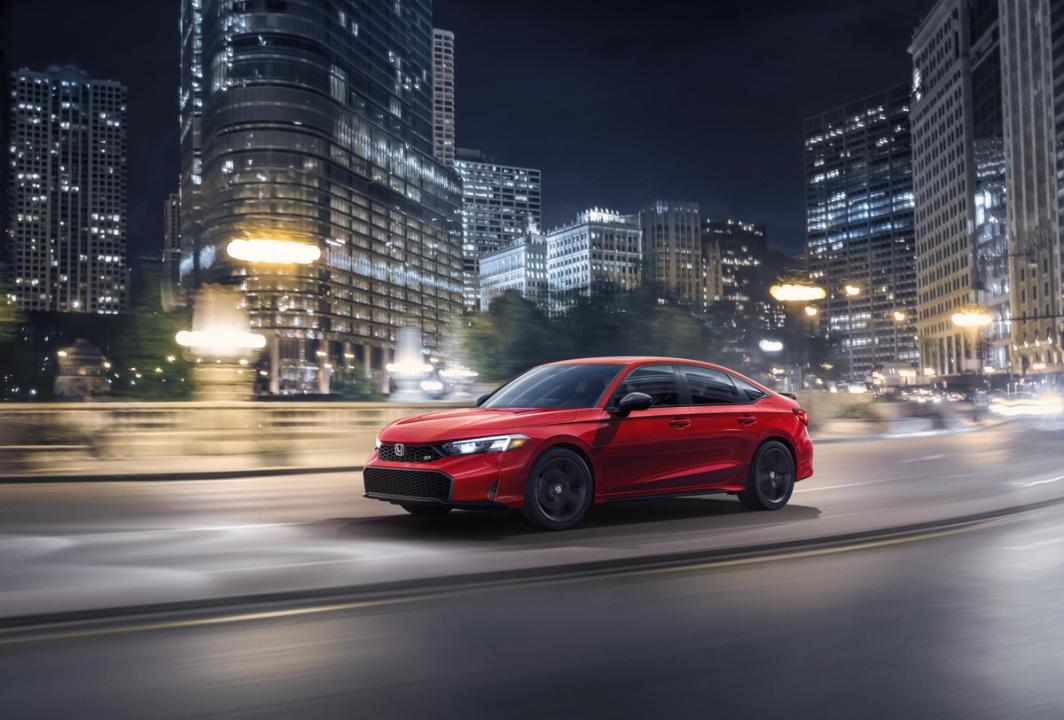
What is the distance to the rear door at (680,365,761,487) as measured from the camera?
10.1 meters

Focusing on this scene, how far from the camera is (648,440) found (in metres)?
9.67

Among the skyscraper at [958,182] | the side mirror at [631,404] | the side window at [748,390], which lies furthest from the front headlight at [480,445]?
the skyscraper at [958,182]

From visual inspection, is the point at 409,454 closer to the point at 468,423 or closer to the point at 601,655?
the point at 468,423

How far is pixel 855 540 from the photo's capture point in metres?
8.97

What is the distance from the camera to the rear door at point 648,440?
30.8 feet

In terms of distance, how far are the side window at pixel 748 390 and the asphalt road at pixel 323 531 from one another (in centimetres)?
118

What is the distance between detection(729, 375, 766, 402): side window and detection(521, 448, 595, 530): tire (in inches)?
91.4

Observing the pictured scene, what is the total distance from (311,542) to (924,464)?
11.7 m

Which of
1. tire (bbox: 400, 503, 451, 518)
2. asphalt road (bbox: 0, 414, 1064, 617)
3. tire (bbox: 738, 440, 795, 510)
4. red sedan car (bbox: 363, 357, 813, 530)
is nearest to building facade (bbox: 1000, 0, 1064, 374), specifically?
asphalt road (bbox: 0, 414, 1064, 617)

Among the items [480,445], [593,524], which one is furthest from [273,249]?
[480,445]

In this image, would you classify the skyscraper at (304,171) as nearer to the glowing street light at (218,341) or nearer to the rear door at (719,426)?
the glowing street light at (218,341)

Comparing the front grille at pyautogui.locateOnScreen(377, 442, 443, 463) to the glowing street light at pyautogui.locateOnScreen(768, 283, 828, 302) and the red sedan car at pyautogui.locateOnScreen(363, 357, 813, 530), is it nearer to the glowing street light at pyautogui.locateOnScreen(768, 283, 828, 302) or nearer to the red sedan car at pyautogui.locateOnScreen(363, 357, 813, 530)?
the red sedan car at pyautogui.locateOnScreen(363, 357, 813, 530)

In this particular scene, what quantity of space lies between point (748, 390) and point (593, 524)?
2.34 m

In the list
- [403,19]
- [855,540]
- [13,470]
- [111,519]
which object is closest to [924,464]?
[855,540]
